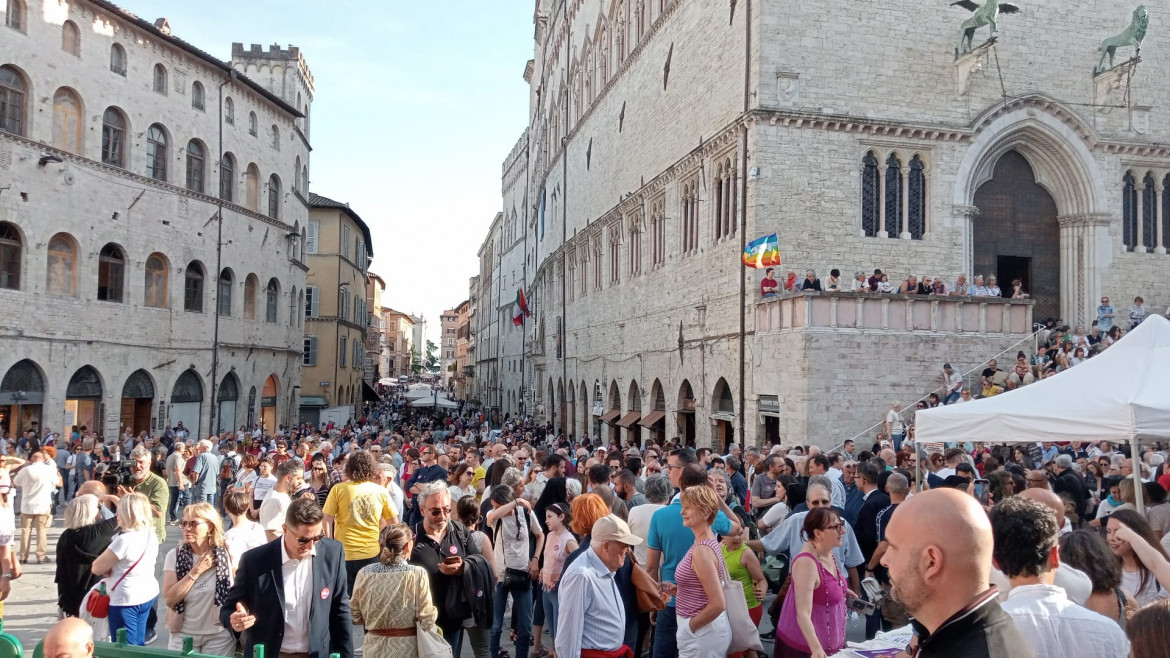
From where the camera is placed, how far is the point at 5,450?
1858cm

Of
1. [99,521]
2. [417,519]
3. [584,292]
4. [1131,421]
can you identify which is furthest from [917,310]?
[584,292]

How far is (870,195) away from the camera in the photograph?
2033 centimetres

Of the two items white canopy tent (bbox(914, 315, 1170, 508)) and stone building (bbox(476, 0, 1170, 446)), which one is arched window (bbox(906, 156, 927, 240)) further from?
white canopy tent (bbox(914, 315, 1170, 508))

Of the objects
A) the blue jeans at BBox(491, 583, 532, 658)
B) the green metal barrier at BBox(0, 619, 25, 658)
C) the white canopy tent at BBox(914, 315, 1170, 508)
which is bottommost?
the blue jeans at BBox(491, 583, 532, 658)

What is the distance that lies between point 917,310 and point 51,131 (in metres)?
23.2

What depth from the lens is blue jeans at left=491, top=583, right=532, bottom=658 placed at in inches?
284

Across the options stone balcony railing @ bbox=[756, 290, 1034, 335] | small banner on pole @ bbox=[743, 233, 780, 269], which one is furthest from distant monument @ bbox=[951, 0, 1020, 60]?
small banner on pole @ bbox=[743, 233, 780, 269]

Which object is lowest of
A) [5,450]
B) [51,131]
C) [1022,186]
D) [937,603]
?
[5,450]

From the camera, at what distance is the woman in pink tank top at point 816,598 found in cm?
486

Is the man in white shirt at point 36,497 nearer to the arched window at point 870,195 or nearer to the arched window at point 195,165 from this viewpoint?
the arched window at point 870,195

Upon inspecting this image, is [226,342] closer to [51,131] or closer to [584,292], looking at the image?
[51,131]

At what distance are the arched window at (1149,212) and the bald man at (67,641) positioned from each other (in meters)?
24.9

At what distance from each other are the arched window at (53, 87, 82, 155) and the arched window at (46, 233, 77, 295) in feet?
8.47

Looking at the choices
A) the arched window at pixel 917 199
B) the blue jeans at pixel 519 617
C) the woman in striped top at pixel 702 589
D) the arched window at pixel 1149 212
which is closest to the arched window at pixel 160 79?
the arched window at pixel 917 199
